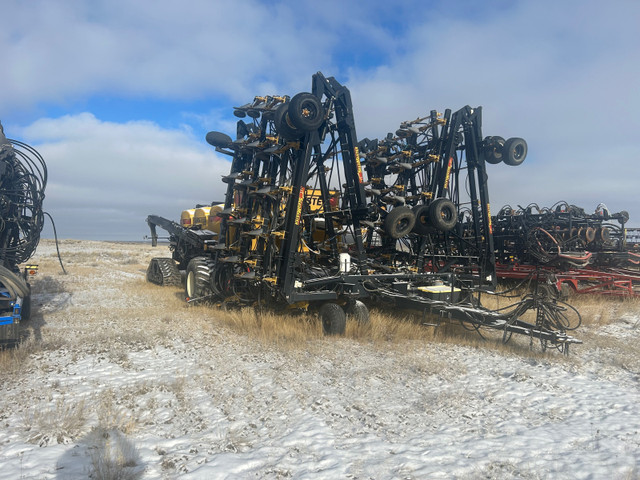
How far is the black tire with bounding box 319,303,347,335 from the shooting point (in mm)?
7516

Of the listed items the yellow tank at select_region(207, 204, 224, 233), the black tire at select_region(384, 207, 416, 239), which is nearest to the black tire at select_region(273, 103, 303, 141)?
the black tire at select_region(384, 207, 416, 239)

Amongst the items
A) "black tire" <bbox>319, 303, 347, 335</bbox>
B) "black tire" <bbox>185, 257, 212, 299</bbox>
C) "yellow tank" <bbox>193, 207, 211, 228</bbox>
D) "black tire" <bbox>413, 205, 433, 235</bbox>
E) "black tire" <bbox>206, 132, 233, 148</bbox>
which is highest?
"black tire" <bbox>206, 132, 233, 148</bbox>

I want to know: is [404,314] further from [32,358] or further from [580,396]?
[32,358]

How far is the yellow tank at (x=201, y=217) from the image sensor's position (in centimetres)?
1455

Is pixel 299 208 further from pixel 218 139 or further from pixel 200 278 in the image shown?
pixel 218 139

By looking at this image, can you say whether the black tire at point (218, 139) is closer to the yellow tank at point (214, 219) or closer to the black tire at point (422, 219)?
the yellow tank at point (214, 219)

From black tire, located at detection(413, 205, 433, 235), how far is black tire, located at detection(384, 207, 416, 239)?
79 centimetres

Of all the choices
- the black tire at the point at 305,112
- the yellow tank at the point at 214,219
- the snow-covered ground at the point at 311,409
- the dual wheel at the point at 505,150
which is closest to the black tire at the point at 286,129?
the black tire at the point at 305,112

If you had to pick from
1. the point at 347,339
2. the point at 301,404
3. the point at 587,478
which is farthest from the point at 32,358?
the point at 587,478

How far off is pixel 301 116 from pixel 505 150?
23.8 feet

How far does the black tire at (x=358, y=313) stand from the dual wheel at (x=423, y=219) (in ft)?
6.84

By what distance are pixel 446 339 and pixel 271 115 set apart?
675 cm

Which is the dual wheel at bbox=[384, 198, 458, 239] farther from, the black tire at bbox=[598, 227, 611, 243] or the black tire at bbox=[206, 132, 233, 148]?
the black tire at bbox=[598, 227, 611, 243]

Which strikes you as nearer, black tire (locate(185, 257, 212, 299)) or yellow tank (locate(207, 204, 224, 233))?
black tire (locate(185, 257, 212, 299))
